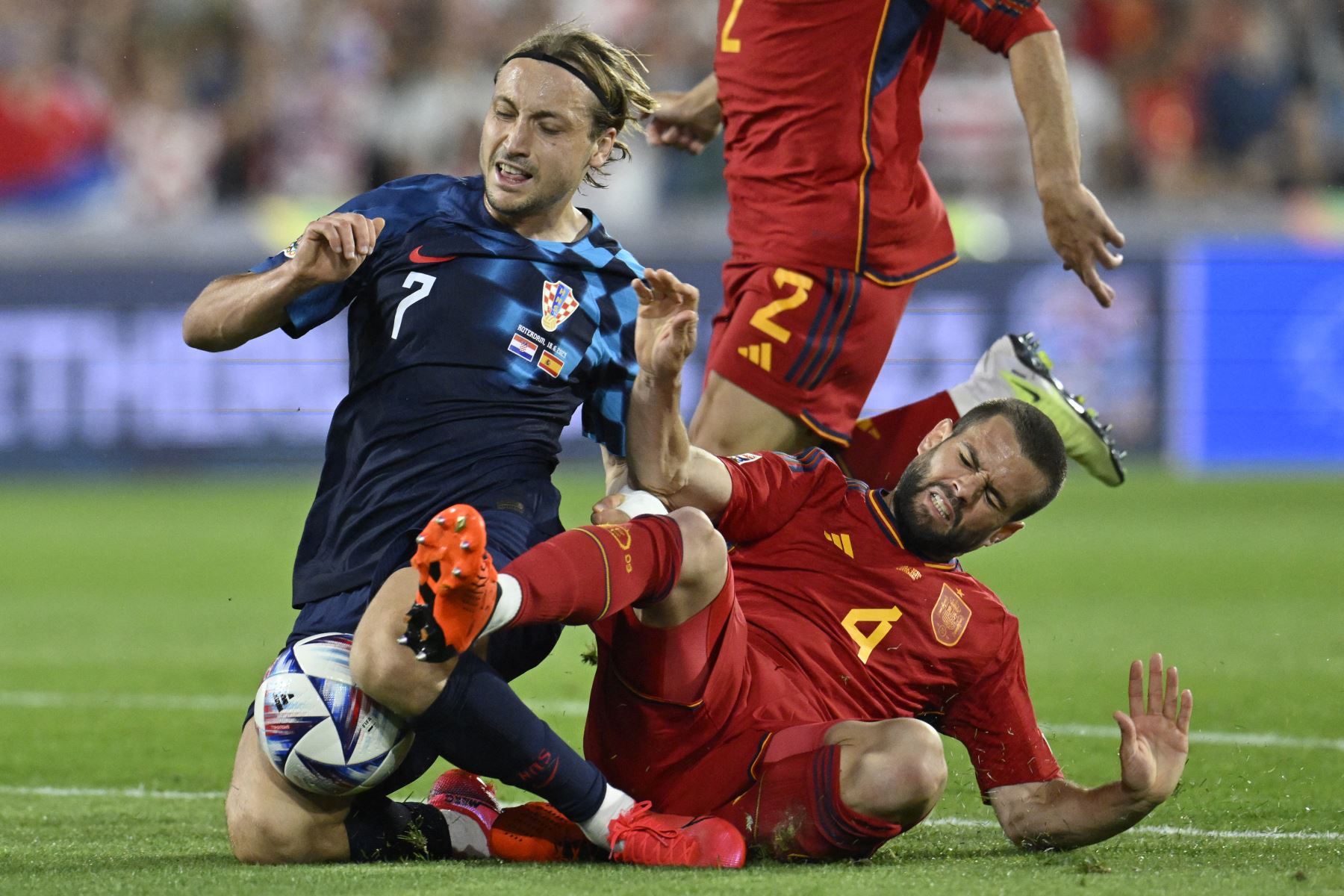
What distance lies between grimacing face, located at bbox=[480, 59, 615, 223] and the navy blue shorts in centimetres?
73

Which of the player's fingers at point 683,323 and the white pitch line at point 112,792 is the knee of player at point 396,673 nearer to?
the player's fingers at point 683,323

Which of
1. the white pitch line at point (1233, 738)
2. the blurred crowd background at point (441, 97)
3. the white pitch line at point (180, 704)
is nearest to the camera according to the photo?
the white pitch line at point (1233, 738)

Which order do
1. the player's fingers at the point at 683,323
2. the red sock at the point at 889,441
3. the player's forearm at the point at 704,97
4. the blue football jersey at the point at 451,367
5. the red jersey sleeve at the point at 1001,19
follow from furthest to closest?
1. the player's forearm at the point at 704,97
2. the red sock at the point at 889,441
3. the red jersey sleeve at the point at 1001,19
4. the blue football jersey at the point at 451,367
5. the player's fingers at the point at 683,323

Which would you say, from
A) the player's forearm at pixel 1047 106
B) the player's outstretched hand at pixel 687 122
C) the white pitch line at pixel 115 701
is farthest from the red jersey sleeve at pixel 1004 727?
the white pitch line at pixel 115 701

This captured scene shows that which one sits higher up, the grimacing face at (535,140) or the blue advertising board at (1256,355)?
the grimacing face at (535,140)

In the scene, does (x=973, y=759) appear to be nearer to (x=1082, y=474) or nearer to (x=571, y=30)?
(x=571, y=30)

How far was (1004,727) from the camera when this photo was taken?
3.90 m

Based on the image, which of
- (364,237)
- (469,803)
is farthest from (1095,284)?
(469,803)

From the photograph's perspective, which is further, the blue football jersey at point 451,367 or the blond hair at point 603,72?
the blond hair at point 603,72

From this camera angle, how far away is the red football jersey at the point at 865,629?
3.90 m

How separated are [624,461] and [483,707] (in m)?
0.88

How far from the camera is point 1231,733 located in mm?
5359

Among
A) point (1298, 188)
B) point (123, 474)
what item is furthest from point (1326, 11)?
point (123, 474)

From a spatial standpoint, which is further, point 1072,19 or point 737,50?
point 1072,19
